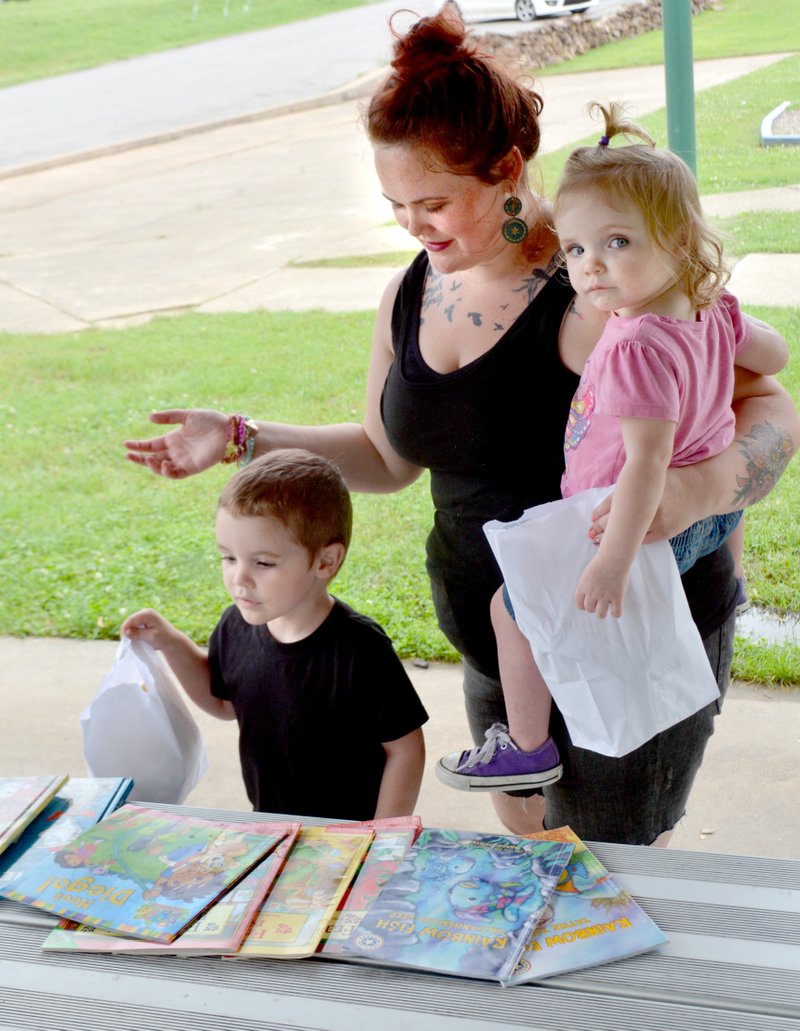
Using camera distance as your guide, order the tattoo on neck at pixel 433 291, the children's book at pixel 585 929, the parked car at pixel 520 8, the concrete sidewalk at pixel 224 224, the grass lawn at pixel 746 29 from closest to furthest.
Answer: the children's book at pixel 585 929 → the tattoo on neck at pixel 433 291 → the concrete sidewalk at pixel 224 224 → the grass lawn at pixel 746 29 → the parked car at pixel 520 8

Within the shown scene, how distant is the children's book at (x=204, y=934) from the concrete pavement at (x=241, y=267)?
1.33 metres

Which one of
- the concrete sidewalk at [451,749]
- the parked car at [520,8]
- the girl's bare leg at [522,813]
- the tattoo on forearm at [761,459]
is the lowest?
the concrete sidewalk at [451,749]

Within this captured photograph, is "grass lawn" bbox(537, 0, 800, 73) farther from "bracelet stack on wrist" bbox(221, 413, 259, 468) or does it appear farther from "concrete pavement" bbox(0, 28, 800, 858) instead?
"bracelet stack on wrist" bbox(221, 413, 259, 468)

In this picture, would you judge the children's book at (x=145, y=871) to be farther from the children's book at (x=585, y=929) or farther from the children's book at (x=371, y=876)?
the children's book at (x=585, y=929)

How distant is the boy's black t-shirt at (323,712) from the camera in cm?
191

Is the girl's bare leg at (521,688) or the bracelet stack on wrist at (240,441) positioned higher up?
the bracelet stack on wrist at (240,441)

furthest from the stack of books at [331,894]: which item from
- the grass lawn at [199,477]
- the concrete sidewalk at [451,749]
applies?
the grass lawn at [199,477]

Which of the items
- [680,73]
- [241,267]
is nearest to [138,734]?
[680,73]

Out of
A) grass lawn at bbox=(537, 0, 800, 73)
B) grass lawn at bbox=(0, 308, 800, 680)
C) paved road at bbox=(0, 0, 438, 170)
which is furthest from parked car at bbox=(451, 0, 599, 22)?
grass lawn at bbox=(0, 308, 800, 680)

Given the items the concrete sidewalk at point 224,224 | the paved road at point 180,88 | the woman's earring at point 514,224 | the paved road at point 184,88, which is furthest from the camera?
the paved road at point 180,88

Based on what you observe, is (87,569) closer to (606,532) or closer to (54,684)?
(54,684)

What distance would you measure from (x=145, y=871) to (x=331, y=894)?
26 cm

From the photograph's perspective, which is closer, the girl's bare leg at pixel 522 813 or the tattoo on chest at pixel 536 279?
the tattoo on chest at pixel 536 279

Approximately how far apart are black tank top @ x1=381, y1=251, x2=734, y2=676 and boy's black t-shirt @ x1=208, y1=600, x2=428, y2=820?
0.17 m
